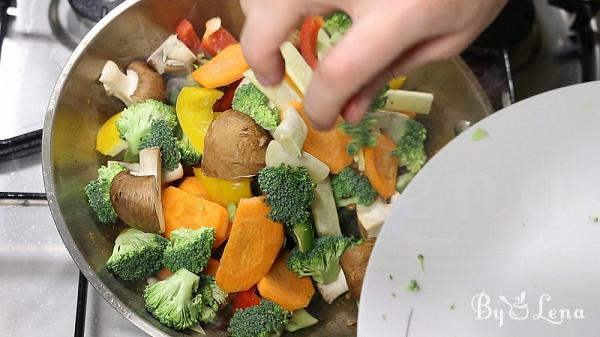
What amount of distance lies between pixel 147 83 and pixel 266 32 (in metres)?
0.56

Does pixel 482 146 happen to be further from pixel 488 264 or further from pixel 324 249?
pixel 324 249

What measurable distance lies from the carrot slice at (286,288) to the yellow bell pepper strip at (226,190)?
12cm

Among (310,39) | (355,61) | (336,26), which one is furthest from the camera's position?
(310,39)

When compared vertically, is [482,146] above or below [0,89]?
above

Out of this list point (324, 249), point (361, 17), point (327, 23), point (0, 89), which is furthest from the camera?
point (0, 89)

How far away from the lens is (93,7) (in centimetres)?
121

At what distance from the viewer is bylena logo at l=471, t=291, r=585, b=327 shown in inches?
25.7

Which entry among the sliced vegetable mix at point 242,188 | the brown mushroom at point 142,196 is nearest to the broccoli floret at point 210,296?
the sliced vegetable mix at point 242,188

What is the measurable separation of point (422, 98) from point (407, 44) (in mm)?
481

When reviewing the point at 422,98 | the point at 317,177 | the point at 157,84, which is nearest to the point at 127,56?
the point at 157,84

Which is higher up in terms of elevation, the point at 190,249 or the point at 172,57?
the point at 172,57

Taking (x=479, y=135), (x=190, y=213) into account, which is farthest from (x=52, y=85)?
(x=479, y=135)

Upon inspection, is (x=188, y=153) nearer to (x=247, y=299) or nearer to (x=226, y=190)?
(x=226, y=190)

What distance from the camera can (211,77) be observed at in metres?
1.11
